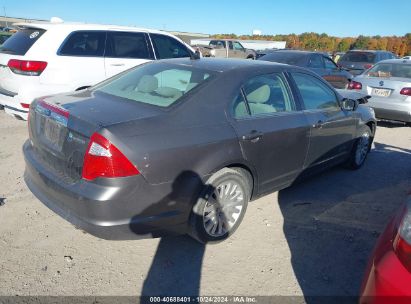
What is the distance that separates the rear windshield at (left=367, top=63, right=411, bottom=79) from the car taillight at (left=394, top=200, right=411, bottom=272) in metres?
6.88

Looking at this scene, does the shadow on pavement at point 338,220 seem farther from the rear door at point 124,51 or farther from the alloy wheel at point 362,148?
the rear door at point 124,51

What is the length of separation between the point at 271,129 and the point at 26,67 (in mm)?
3860

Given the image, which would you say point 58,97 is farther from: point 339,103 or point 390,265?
point 339,103

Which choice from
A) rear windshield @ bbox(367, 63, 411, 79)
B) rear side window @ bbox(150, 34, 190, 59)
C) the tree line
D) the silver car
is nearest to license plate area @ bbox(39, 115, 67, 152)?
rear side window @ bbox(150, 34, 190, 59)

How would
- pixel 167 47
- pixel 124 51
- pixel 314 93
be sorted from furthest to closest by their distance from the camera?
1. pixel 167 47
2. pixel 124 51
3. pixel 314 93

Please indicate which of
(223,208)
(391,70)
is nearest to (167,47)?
(223,208)

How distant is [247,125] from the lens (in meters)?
3.14

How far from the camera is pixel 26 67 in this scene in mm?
5172

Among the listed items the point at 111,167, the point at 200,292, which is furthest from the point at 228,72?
the point at 200,292

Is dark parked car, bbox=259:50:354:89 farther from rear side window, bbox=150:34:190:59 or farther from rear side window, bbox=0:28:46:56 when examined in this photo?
rear side window, bbox=0:28:46:56

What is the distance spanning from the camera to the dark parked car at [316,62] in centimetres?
1033

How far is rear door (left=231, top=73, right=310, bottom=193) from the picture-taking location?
3166 mm

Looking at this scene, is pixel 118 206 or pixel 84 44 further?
pixel 84 44

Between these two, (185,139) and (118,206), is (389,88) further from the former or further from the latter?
(118,206)
